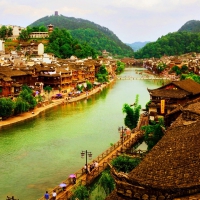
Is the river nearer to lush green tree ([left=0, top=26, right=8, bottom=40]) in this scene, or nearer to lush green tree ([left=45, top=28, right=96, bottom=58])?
lush green tree ([left=45, top=28, right=96, bottom=58])

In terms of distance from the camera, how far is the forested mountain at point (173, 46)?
516ft

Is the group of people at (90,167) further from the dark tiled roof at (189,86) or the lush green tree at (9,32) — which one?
the lush green tree at (9,32)

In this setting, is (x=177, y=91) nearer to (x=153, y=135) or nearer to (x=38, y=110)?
(x=153, y=135)

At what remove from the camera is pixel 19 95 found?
1535 inches

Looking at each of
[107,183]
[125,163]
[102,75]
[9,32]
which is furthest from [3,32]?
[107,183]

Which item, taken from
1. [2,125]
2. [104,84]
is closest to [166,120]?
[2,125]

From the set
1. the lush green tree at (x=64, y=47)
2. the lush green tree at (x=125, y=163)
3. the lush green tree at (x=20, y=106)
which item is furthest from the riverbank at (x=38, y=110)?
the lush green tree at (x=64, y=47)

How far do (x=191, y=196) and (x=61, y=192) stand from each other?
1232 cm

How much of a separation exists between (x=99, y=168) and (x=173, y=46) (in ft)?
488

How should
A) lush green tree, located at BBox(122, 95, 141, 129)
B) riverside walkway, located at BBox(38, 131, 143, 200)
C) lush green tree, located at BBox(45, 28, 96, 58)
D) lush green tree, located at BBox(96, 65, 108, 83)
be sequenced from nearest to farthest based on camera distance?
riverside walkway, located at BBox(38, 131, 143, 200) < lush green tree, located at BBox(122, 95, 141, 129) < lush green tree, located at BBox(96, 65, 108, 83) < lush green tree, located at BBox(45, 28, 96, 58)

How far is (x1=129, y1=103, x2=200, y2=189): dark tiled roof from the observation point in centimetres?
544

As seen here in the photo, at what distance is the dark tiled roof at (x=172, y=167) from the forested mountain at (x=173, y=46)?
152 meters

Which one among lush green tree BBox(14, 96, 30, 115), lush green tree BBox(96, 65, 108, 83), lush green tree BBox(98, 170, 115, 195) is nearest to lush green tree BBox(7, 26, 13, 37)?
lush green tree BBox(96, 65, 108, 83)

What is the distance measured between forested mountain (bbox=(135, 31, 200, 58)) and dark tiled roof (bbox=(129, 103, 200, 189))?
15241 cm
